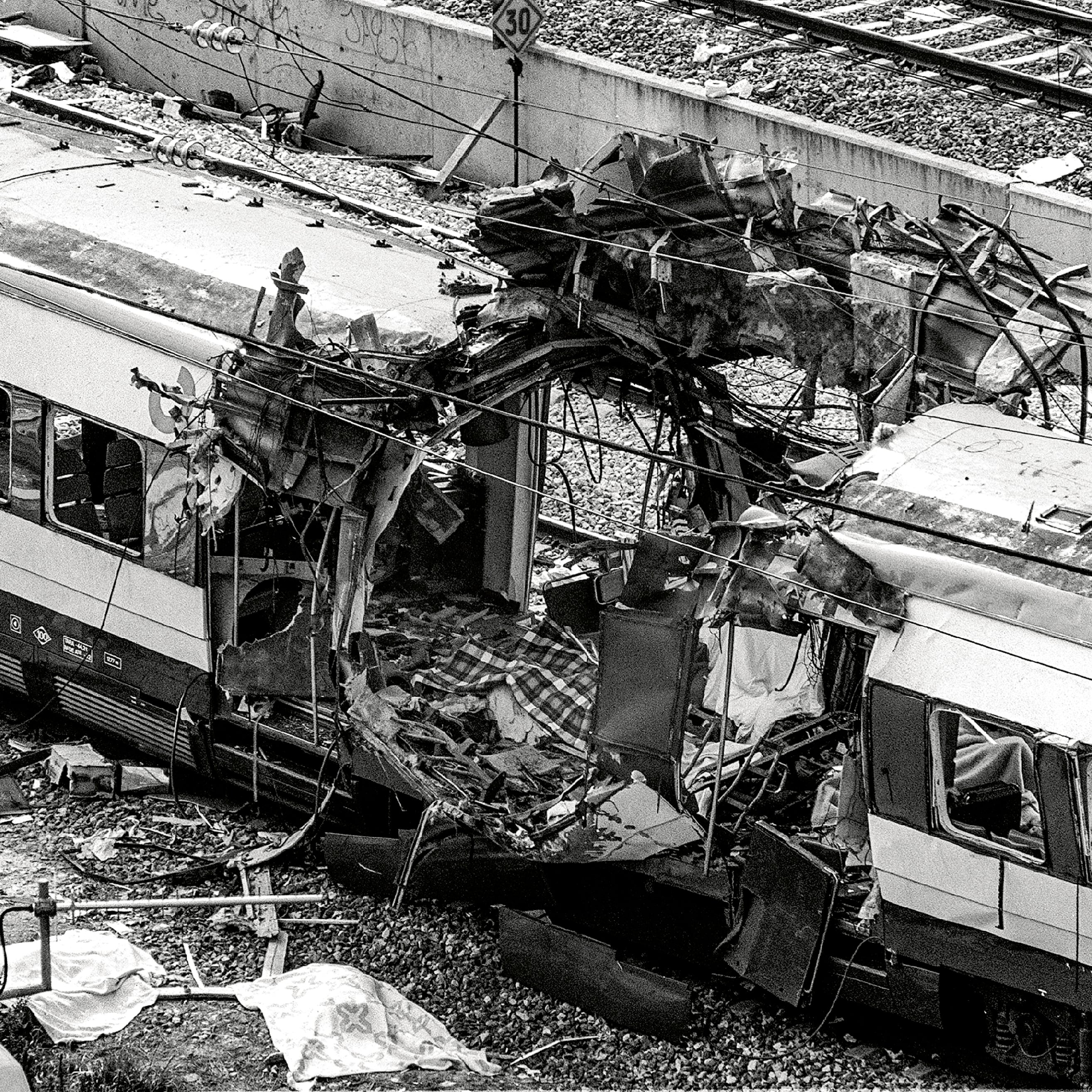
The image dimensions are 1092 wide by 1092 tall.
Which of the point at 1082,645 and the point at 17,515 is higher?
the point at 1082,645

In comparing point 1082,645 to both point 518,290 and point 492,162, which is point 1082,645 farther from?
point 492,162

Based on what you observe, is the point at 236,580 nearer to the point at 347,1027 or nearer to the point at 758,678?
the point at 347,1027

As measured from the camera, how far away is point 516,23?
19.3 meters

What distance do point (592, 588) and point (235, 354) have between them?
301 centimetres

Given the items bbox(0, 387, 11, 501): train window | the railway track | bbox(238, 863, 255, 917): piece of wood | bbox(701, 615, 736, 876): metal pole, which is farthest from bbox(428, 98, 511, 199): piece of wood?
bbox(701, 615, 736, 876): metal pole

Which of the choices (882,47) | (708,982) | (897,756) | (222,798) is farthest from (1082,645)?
(882,47)

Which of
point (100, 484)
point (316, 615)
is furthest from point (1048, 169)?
point (100, 484)

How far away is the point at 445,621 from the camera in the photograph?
1292 cm

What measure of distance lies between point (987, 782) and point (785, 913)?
3.98 feet

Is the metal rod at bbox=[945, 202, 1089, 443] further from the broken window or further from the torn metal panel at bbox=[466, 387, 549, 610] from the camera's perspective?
the torn metal panel at bbox=[466, 387, 549, 610]

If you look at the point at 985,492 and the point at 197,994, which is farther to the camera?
the point at 197,994

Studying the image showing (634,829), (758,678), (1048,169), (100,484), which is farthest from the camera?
(1048,169)

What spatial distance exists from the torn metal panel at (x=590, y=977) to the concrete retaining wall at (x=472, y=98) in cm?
846

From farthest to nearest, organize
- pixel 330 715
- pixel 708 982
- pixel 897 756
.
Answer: pixel 330 715 < pixel 708 982 < pixel 897 756
